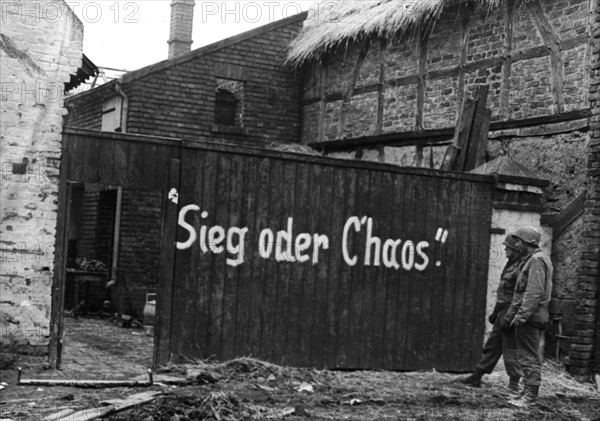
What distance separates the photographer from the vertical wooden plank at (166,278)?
952 centimetres

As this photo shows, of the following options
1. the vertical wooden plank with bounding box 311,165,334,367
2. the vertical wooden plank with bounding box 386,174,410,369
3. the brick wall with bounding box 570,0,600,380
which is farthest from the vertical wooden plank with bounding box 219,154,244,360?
the brick wall with bounding box 570,0,600,380

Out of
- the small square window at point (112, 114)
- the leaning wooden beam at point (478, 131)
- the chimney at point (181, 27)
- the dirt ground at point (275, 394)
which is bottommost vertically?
the dirt ground at point (275, 394)

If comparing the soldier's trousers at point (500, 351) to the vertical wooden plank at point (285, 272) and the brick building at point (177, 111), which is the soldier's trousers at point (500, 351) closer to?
the vertical wooden plank at point (285, 272)

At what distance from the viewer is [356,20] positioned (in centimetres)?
1667

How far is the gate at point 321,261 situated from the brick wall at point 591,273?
1.19 metres

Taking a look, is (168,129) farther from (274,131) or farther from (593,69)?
(593,69)

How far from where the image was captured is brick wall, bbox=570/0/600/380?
34.9 feet

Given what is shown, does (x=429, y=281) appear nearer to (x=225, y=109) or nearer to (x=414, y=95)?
(x=414, y=95)

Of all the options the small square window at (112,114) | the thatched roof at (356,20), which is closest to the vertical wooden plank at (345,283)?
the thatched roof at (356,20)

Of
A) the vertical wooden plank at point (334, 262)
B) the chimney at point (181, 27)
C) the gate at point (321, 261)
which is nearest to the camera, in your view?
the gate at point (321, 261)

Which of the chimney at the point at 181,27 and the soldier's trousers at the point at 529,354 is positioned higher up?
the chimney at the point at 181,27

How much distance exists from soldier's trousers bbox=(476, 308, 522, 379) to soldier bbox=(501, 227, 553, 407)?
133 millimetres

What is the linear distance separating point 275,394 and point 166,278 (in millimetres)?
1836

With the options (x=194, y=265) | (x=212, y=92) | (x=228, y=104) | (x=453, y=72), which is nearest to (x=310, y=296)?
(x=194, y=265)
